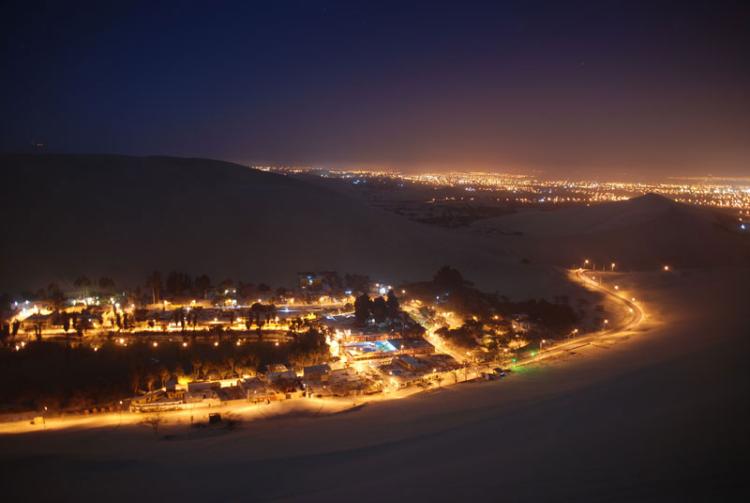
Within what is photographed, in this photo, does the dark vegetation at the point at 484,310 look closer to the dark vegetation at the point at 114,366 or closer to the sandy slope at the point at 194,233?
the sandy slope at the point at 194,233

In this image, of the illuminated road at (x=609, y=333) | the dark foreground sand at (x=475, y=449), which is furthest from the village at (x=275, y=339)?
the dark foreground sand at (x=475, y=449)

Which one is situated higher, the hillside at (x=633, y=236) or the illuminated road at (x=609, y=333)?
the hillside at (x=633, y=236)

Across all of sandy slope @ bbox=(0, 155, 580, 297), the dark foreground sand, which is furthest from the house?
sandy slope @ bbox=(0, 155, 580, 297)

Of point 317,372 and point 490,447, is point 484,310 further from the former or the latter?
point 490,447

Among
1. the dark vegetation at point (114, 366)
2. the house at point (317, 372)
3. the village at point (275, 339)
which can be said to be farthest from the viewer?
the house at point (317, 372)

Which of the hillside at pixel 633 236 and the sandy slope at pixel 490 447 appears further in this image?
the hillside at pixel 633 236

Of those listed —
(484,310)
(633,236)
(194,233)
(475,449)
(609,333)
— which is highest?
(194,233)

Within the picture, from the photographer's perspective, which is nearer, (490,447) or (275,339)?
(490,447)

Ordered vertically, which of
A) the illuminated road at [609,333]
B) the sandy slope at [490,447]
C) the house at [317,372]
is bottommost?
the house at [317,372]

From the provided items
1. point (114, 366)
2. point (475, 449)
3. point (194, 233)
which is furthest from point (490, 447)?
point (194, 233)
